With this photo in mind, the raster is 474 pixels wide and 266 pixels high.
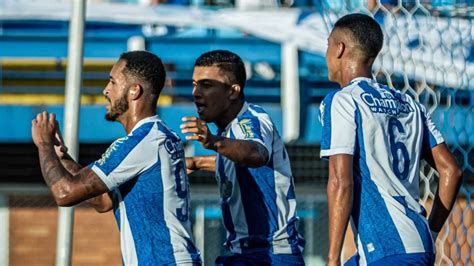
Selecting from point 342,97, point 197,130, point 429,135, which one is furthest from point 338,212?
point 429,135

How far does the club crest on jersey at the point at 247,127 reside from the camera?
553cm

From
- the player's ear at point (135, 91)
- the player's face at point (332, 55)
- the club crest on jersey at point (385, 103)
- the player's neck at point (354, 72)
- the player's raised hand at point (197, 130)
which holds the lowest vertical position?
the player's raised hand at point (197, 130)

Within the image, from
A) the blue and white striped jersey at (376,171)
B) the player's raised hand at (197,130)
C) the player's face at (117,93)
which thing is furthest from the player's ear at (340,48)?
the player's face at (117,93)

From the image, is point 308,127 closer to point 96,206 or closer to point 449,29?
point 449,29

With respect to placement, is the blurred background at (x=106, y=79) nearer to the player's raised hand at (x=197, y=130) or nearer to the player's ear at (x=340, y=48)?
the player's ear at (x=340, y=48)

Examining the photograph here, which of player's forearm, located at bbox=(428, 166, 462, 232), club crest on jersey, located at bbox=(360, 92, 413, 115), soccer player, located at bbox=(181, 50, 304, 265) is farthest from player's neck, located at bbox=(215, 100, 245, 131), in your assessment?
player's forearm, located at bbox=(428, 166, 462, 232)

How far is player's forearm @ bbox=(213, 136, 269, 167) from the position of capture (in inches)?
200

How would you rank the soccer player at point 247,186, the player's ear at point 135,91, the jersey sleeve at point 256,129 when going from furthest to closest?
the soccer player at point 247,186, the jersey sleeve at point 256,129, the player's ear at point 135,91

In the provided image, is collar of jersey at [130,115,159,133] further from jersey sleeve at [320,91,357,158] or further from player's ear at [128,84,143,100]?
jersey sleeve at [320,91,357,158]

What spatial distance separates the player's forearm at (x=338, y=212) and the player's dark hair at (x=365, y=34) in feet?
2.38

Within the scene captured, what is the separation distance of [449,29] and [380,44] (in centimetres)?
252

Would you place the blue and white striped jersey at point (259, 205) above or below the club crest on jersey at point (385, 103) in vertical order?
below

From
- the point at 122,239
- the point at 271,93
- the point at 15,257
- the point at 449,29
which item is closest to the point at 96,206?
the point at 122,239

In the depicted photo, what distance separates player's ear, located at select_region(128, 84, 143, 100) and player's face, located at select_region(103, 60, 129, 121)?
3cm
